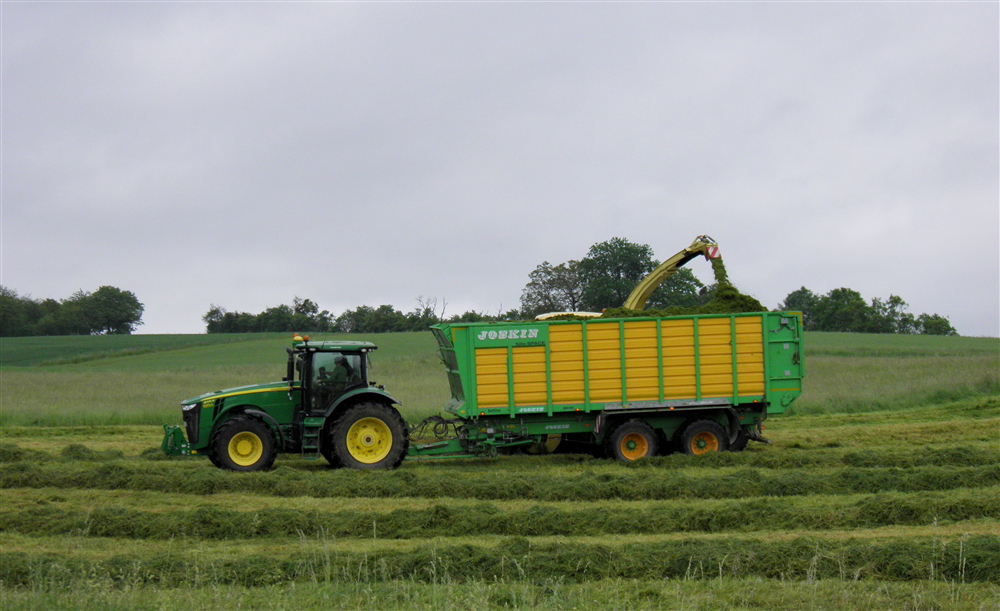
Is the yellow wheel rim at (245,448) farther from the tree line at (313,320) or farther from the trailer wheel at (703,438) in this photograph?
the tree line at (313,320)

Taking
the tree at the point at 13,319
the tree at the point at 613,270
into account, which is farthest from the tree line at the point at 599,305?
the tree at the point at 13,319

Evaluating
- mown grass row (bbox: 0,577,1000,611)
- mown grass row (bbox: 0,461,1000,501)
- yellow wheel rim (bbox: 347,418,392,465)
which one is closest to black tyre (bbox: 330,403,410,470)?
yellow wheel rim (bbox: 347,418,392,465)

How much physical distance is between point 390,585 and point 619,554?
1.97m

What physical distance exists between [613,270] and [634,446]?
570 inches

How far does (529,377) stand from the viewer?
12750 millimetres

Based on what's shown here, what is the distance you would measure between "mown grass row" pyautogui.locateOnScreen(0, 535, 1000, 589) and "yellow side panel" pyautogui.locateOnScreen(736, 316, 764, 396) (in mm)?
5713

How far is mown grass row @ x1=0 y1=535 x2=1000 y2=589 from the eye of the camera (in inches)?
259

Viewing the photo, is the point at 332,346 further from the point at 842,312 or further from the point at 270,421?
the point at 842,312

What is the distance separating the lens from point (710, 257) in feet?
46.7

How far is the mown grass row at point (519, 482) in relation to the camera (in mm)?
10070

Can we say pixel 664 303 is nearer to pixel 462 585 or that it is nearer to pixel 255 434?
pixel 255 434

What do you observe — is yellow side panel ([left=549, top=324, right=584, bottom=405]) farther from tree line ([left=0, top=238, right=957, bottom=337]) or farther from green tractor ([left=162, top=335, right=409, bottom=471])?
tree line ([left=0, top=238, right=957, bottom=337])

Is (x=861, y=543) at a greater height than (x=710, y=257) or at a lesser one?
lesser

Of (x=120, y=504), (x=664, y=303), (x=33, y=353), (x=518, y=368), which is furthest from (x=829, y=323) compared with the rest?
(x=120, y=504)
